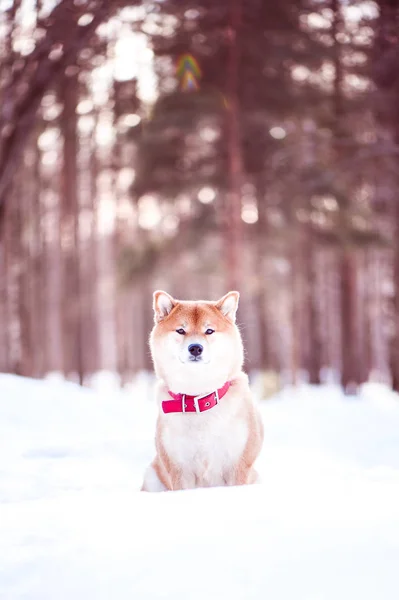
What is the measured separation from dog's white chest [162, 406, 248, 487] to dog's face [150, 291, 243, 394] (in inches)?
7.8

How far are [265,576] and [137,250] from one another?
11540 millimetres

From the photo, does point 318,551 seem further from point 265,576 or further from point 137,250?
point 137,250

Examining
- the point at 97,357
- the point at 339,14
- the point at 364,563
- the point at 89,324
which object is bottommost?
the point at 97,357

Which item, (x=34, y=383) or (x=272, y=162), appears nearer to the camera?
(x=34, y=383)

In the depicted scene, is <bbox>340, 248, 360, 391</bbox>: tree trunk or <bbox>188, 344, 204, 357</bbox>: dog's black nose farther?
<bbox>340, 248, 360, 391</bbox>: tree trunk

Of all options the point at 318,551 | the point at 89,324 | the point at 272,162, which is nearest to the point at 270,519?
the point at 318,551

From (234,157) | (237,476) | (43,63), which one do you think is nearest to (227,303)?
(237,476)

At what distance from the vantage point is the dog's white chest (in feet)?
12.5

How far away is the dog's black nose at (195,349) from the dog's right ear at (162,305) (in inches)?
18.0

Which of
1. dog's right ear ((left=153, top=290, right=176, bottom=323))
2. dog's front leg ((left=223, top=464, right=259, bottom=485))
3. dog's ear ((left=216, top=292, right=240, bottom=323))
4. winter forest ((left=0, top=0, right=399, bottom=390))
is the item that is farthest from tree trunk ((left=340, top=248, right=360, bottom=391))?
dog's front leg ((left=223, top=464, right=259, bottom=485))

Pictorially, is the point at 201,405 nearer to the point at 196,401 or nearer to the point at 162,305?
the point at 196,401

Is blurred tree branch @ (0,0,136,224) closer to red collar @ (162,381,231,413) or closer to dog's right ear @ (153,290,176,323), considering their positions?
dog's right ear @ (153,290,176,323)

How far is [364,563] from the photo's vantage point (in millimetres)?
2312

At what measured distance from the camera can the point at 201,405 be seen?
3855 millimetres
